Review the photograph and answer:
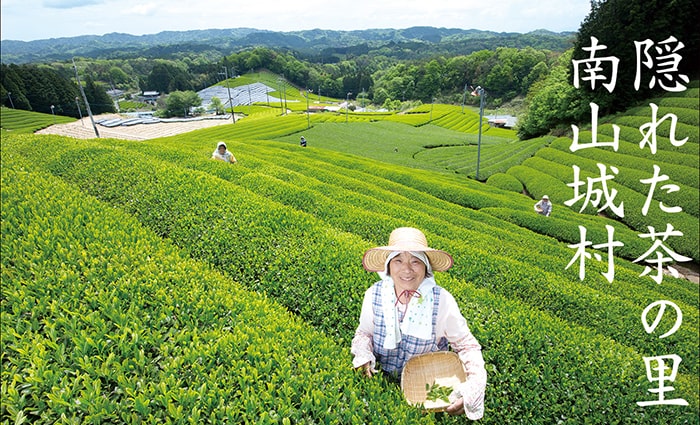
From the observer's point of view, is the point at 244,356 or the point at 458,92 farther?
the point at 458,92

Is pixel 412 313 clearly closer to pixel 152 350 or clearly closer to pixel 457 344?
pixel 457 344

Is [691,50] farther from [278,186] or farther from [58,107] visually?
[58,107]

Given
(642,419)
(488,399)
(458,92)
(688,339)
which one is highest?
(488,399)

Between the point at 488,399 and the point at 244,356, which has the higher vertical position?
the point at 244,356

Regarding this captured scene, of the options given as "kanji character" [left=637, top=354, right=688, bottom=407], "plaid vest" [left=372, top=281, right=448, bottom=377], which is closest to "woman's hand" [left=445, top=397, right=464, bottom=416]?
"plaid vest" [left=372, top=281, right=448, bottom=377]

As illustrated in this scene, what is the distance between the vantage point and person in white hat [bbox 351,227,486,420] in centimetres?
305

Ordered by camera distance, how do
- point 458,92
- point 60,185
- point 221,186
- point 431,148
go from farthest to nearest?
point 458,92 < point 431,148 < point 221,186 < point 60,185

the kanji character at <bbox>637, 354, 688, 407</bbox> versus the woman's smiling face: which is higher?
the woman's smiling face

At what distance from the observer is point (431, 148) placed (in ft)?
152

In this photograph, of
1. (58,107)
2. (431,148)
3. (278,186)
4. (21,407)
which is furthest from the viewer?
(58,107)

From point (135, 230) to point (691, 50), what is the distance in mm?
43740

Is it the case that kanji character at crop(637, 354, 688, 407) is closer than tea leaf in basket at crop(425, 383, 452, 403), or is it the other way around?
tea leaf in basket at crop(425, 383, 452, 403)

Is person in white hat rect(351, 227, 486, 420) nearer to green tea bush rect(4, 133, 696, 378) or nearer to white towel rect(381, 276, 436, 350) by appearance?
white towel rect(381, 276, 436, 350)

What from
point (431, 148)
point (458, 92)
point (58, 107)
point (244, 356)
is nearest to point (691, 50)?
point (431, 148)
